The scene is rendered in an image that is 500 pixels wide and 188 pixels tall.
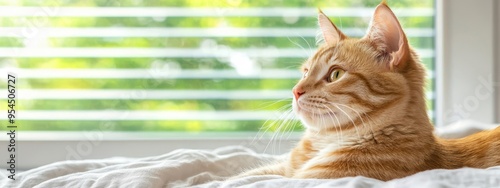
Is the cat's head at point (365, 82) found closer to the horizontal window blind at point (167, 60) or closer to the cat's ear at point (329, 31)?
the cat's ear at point (329, 31)

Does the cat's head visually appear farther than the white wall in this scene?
No

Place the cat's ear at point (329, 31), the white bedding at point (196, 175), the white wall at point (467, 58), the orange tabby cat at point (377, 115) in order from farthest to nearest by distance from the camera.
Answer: the white wall at point (467, 58) → the cat's ear at point (329, 31) → the orange tabby cat at point (377, 115) → the white bedding at point (196, 175)

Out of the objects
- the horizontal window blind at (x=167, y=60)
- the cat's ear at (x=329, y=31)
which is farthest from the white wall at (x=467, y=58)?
the cat's ear at (x=329, y=31)

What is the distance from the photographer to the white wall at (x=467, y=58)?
2.16m

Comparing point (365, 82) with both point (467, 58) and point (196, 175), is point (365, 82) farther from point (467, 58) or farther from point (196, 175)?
point (467, 58)

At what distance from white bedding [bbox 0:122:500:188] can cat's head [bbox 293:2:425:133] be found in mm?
175

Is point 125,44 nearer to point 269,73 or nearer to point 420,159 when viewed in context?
point 269,73

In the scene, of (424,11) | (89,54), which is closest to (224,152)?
(89,54)

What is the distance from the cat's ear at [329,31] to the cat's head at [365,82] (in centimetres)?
9

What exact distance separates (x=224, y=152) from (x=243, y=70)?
53cm

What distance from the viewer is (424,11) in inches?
89.7

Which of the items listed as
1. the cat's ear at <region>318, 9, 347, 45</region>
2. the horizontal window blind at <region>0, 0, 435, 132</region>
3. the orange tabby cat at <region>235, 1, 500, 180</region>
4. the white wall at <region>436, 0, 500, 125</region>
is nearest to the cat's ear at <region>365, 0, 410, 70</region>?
the orange tabby cat at <region>235, 1, 500, 180</region>

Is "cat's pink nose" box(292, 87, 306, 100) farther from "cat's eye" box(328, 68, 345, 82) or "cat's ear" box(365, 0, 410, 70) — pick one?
"cat's ear" box(365, 0, 410, 70)

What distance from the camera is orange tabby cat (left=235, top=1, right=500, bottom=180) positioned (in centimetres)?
128
